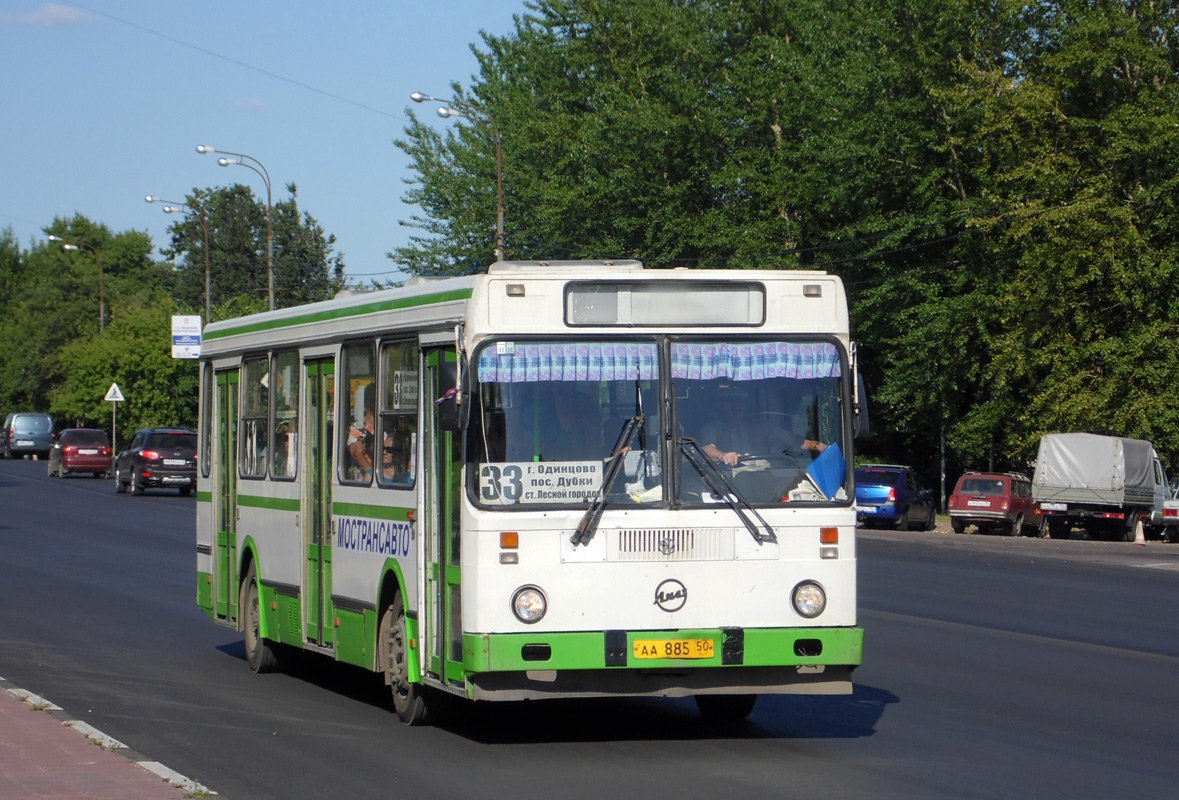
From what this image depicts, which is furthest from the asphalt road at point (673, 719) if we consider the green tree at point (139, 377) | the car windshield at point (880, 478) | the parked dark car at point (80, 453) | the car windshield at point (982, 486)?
the green tree at point (139, 377)

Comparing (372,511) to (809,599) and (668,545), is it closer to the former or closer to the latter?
(668,545)

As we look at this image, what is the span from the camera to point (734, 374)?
9.49 metres

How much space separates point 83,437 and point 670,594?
51676 millimetres

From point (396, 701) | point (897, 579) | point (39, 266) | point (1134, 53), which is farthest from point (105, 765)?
point (39, 266)

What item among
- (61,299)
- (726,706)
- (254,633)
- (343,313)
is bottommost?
(726,706)

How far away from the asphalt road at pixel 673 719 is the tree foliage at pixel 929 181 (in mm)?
23971

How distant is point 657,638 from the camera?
9.11 m

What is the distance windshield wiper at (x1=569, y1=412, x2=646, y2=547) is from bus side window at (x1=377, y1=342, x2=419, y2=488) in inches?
58.0

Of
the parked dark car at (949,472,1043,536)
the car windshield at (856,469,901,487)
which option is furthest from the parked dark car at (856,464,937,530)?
the parked dark car at (949,472,1043,536)

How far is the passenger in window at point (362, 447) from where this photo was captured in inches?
429

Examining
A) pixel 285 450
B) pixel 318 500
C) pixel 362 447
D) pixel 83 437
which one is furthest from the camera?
pixel 83 437

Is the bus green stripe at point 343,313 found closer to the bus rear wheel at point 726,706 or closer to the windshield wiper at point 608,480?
the windshield wiper at point 608,480

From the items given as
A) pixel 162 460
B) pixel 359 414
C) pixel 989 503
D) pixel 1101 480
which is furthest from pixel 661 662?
pixel 162 460

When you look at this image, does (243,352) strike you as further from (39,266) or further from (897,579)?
(39,266)
